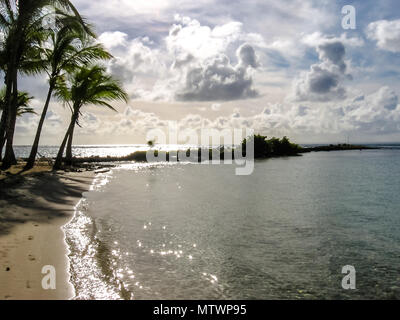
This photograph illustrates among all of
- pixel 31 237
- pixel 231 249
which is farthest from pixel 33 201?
pixel 231 249

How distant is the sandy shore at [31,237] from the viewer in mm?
5223

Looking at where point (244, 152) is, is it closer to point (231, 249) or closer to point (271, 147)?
point (271, 147)

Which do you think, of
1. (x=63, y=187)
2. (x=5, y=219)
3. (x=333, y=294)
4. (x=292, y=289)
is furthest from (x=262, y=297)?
(x=63, y=187)

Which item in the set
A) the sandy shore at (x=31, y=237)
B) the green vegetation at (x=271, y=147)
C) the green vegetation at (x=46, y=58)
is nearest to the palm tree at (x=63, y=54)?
the green vegetation at (x=46, y=58)

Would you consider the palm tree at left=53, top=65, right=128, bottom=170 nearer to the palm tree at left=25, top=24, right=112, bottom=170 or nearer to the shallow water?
the palm tree at left=25, top=24, right=112, bottom=170

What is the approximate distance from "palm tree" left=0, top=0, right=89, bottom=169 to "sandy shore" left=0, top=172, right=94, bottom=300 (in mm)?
6070

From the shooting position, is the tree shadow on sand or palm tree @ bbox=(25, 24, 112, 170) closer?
the tree shadow on sand

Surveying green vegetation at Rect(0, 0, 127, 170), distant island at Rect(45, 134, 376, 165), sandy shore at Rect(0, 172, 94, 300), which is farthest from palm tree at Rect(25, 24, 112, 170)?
distant island at Rect(45, 134, 376, 165)

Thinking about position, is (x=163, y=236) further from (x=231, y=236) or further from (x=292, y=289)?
(x=292, y=289)

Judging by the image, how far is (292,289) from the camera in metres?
5.63

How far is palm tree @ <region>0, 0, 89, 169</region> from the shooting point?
1722 cm

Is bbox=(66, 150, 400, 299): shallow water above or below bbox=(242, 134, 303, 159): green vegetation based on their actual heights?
below

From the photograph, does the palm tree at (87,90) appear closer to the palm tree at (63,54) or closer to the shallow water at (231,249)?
the palm tree at (63,54)

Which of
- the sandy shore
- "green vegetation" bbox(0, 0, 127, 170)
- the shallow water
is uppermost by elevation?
"green vegetation" bbox(0, 0, 127, 170)
